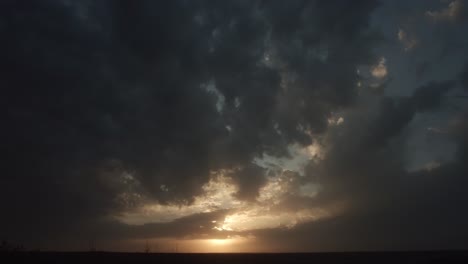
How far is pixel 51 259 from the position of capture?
2942 centimetres

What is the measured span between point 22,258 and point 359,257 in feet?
104

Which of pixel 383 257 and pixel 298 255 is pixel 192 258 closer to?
pixel 298 255

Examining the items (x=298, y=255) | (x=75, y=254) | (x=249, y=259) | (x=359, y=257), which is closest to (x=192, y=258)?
(x=249, y=259)

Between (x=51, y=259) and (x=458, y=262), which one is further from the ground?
(x=51, y=259)

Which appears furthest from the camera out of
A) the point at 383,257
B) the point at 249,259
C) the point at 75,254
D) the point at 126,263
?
the point at 383,257

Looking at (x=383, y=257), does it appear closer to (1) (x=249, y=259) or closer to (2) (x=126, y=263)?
A: (1) (x=249, y=259)

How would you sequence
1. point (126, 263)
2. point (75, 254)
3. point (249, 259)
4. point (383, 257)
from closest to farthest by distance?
point (126, 263)
point (75, 254)
point (249, 259)
point (383, 257)

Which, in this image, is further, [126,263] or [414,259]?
[414,259]

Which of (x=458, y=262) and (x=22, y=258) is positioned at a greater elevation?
(x=22, y=258)

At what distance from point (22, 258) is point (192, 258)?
44.9ft

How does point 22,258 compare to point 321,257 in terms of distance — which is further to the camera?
point 321,257

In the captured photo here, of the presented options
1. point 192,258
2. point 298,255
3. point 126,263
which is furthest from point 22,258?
point 298,255

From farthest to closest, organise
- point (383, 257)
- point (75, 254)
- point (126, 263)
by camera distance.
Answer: point (383, 257) → point (75, 254) → point (126, 263)

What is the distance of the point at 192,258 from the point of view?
33438mm
